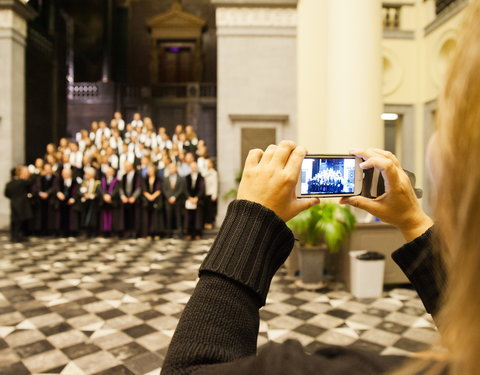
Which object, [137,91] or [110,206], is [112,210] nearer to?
[110,206]

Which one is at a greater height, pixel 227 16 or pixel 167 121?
pixel 227 16

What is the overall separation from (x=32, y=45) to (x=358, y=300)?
13648 millimetres

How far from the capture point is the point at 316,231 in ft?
18.5

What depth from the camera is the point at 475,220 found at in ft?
1.59

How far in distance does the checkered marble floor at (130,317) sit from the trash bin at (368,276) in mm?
167

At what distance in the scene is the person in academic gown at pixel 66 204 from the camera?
10.4 metres

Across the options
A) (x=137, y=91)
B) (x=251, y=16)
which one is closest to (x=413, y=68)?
(x=251, y=16)

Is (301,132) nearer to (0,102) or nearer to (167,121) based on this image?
(0,102)

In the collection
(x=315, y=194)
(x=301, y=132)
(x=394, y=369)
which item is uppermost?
(x=301, y=132)

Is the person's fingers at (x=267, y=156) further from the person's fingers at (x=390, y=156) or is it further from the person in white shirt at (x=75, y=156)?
the person in white shirt at (x=75, y=156)

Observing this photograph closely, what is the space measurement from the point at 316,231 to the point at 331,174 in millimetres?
4504

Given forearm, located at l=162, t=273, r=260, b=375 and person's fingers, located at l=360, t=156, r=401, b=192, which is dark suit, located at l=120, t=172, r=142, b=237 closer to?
person's fingers, located at l=360, t=156, r=401, b=192

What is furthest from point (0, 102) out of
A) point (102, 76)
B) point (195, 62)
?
point (195, 62)

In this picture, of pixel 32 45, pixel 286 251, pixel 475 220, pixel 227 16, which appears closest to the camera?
pixel 475 220
